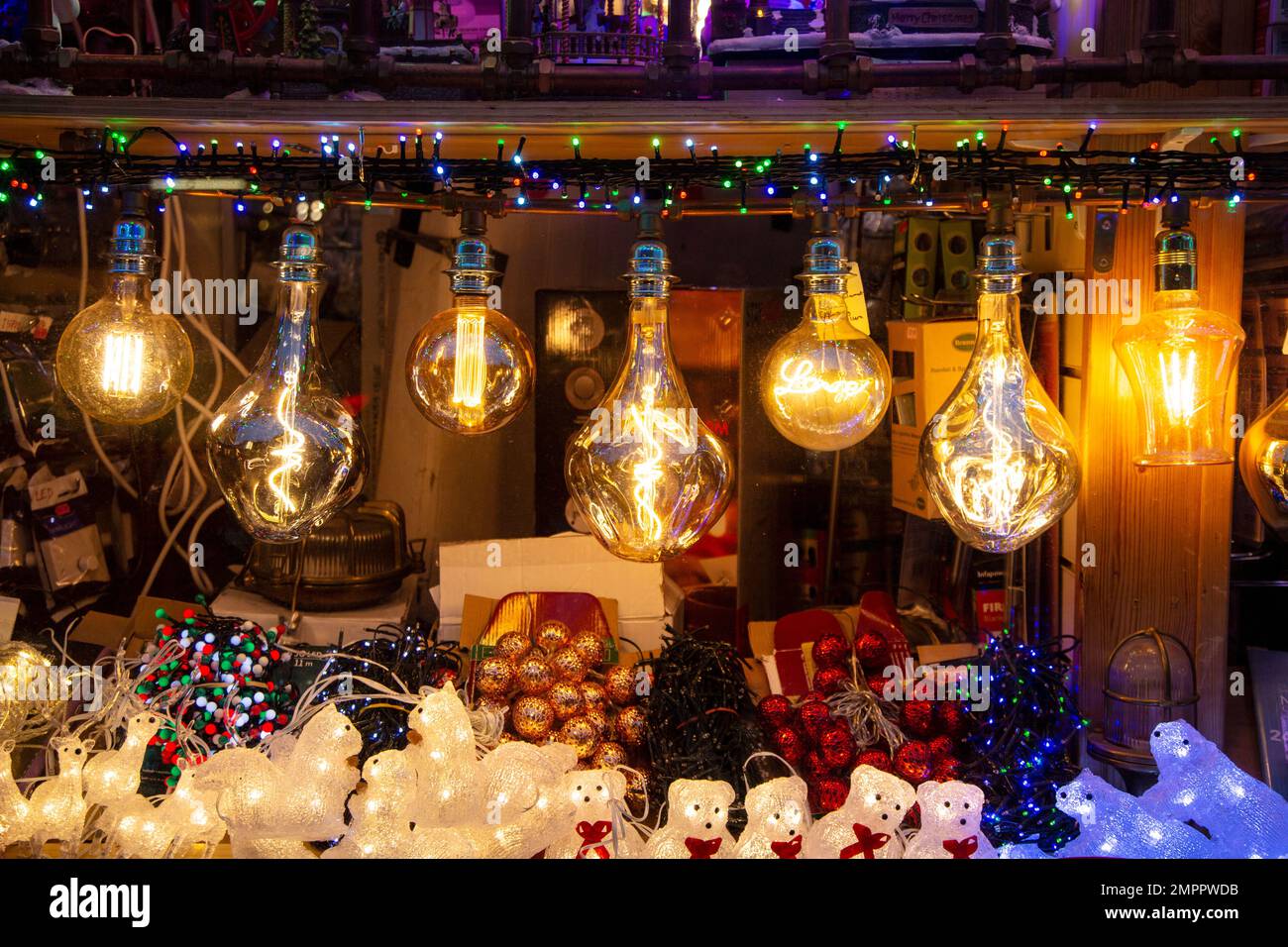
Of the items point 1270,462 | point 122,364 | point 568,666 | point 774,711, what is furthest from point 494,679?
point 1270,462

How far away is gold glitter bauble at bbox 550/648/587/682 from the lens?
7.19 feet

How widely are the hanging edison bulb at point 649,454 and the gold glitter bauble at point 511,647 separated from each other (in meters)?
0.64

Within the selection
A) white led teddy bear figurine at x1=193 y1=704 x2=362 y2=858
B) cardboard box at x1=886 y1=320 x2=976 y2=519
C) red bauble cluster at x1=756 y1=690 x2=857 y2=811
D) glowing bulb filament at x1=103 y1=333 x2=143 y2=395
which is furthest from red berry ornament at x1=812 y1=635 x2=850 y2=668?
glowing bulb filament at x1=103 y1=333 x2=143 y2=395

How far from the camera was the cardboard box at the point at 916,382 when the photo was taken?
8.04ft

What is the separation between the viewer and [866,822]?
1.68 metres

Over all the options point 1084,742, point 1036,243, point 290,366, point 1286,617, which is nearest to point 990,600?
point 1084,742

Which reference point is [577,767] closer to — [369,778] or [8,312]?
[369,778]

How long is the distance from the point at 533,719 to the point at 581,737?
0.31ft

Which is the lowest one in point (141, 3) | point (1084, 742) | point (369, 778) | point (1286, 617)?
point (1084, 742)

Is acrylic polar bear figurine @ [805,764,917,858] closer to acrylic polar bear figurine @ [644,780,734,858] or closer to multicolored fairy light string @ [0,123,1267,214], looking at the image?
acrylic polar bear figurine @ [644,780,734,858]

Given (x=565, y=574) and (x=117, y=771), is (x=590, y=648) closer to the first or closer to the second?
(x=565, y=574)

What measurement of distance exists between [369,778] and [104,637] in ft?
3.91

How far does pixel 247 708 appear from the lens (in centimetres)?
209
